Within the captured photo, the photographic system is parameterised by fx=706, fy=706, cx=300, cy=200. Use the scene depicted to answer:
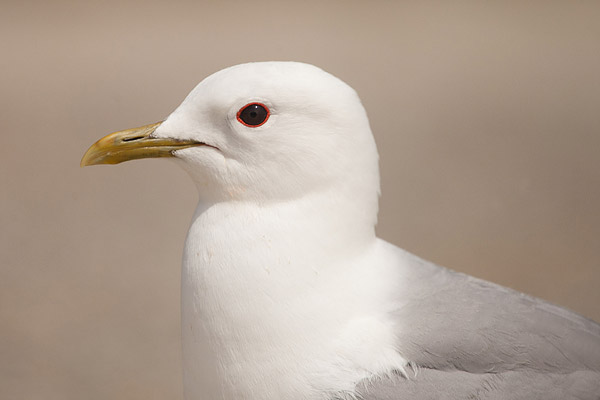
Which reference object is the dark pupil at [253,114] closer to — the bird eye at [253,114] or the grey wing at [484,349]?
the bird eye at [253,114]

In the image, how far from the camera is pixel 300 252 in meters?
1.08

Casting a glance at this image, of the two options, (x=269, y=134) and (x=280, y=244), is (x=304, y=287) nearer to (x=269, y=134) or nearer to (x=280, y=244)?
(x=280, y=244)

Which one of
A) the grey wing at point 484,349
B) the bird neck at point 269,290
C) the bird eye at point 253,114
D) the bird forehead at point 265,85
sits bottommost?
the grey wing at point 484,349

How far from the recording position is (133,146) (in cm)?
113

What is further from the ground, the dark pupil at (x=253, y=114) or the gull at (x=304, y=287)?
the dark pupil at (x=253, y=114)

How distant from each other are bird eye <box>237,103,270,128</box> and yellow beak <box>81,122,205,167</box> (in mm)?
86

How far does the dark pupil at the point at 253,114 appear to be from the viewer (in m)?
1.06

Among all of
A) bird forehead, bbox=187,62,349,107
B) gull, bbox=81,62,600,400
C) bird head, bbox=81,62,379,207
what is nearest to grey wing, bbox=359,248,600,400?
gull, bbox=81,62,600,400

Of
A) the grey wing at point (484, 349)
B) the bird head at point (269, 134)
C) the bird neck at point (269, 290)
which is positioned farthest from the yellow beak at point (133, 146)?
the grey wing at point (484, 349)

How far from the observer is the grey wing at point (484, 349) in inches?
40.8

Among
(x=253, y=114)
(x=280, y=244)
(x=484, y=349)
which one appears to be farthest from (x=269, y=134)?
(x=484, y=349)

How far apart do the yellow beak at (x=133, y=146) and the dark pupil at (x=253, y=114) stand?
9cm

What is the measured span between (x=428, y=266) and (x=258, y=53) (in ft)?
6.57

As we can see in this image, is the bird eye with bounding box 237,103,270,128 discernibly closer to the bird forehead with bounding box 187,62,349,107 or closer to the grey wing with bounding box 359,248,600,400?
the bird forehead with bounding box 187,62,349,107
